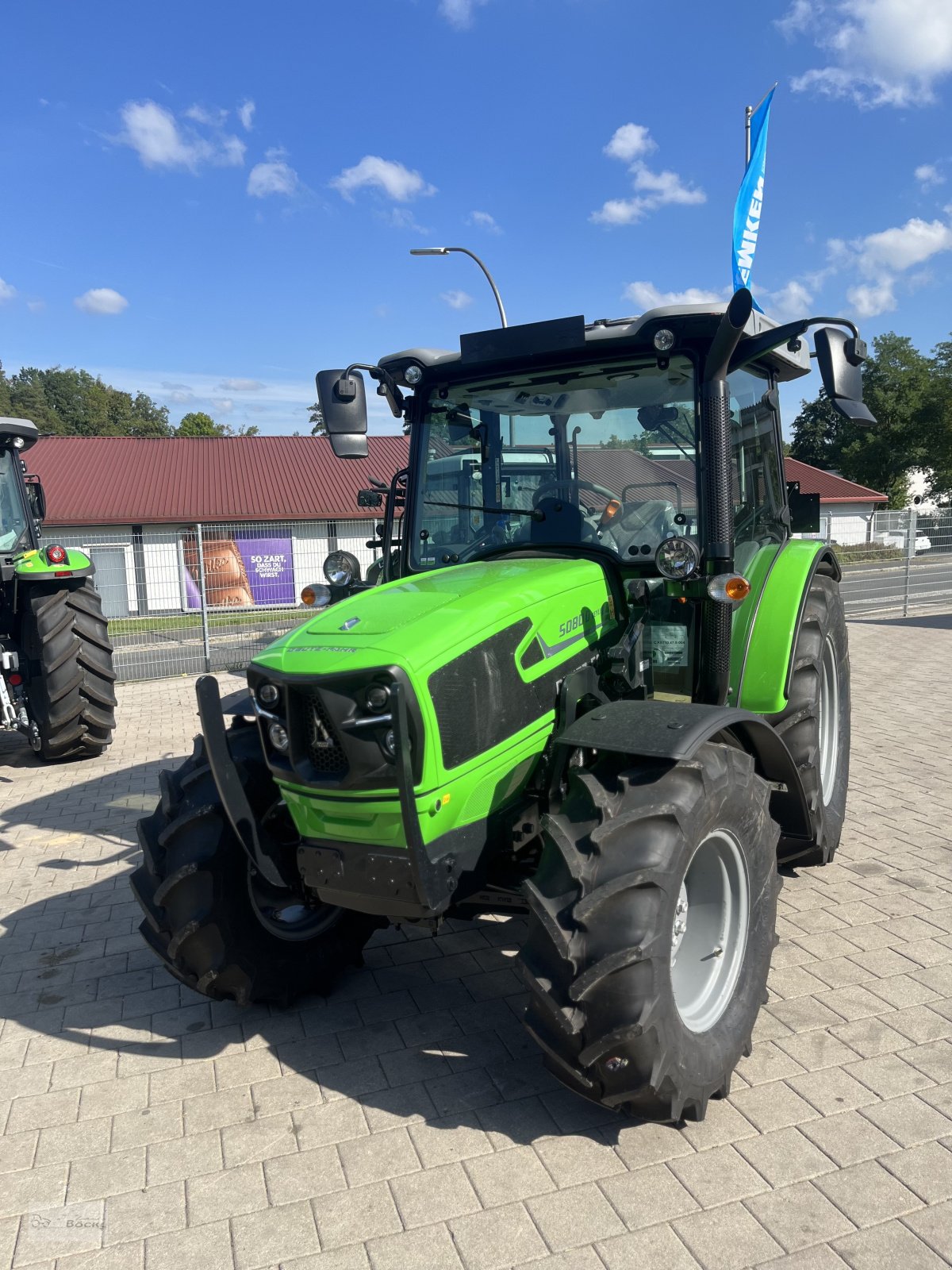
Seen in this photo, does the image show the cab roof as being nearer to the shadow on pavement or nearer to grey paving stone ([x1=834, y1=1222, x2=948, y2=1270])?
the shadow on pavement

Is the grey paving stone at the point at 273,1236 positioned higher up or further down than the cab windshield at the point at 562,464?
further down

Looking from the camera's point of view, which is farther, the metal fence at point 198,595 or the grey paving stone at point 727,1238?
the metal fence at point 198,595

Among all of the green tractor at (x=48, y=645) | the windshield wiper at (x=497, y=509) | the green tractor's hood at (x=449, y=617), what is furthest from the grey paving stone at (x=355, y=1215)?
the green tractor at (x=48, y=645)

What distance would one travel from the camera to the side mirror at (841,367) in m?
3.27

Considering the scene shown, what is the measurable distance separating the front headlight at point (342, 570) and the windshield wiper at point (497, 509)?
0.45 m

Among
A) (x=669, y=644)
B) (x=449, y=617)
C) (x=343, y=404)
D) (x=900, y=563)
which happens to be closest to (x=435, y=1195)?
(x=449, y=617)

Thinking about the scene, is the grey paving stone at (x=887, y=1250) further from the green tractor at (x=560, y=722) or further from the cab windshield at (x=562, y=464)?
the cab windshield at (x=562, y=464)

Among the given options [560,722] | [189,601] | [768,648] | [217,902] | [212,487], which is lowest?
[217,902]

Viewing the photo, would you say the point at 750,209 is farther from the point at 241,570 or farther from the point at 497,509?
the point at 241,570

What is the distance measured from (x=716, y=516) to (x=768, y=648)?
76 cm

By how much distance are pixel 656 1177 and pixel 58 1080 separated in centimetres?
200

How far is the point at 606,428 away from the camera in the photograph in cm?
381

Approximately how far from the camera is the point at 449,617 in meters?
2.85

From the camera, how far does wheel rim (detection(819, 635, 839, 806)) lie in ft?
16.3
